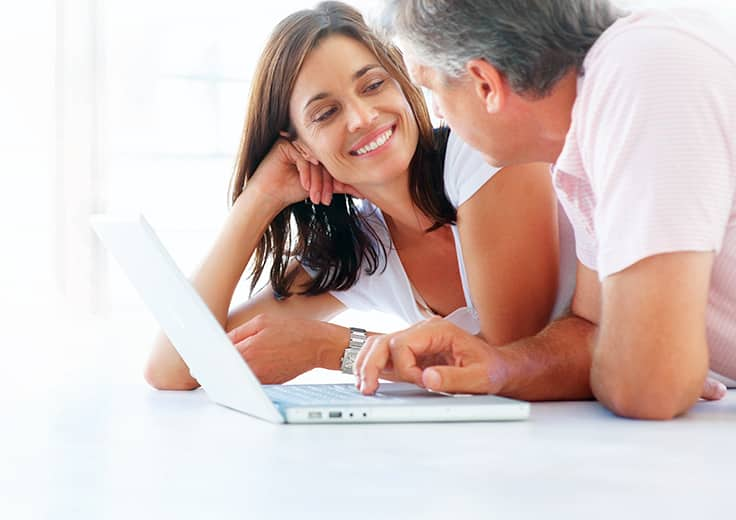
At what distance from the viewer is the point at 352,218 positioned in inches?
90.0

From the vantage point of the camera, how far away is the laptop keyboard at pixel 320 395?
1.37m

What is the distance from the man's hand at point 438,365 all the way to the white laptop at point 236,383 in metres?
0.02

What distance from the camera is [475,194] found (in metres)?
1.94

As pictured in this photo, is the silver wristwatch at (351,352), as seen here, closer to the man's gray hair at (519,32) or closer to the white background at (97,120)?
the man's gray hair at (519,32)

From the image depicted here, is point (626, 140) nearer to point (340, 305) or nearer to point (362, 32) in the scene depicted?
point (362, 32)

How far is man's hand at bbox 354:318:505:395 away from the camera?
1.42 metres

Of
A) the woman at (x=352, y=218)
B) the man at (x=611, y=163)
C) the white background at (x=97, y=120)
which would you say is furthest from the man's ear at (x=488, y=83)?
the white background at (x=97, y=120)

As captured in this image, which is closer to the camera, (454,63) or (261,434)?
(261,434)

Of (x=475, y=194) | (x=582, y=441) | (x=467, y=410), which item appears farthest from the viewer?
(x=475, y=194)

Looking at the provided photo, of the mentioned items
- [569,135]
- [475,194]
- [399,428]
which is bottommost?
[399,428]

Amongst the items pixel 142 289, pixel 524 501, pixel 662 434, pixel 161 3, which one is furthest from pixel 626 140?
pixel 161 3

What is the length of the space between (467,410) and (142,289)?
50 cm

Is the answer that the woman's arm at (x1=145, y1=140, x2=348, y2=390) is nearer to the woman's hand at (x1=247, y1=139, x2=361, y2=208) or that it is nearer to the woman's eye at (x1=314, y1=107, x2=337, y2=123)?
the woman's hand at (x1=247, y1=139, x2=361, y2=208)

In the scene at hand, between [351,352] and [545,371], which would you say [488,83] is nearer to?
[545,371]
